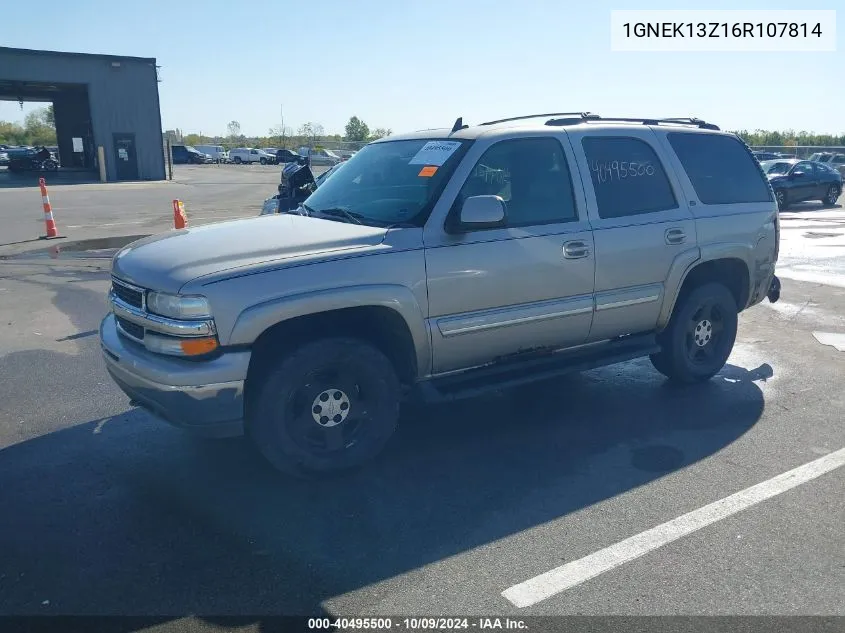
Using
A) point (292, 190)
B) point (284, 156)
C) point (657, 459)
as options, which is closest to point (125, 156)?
point (284, 156)

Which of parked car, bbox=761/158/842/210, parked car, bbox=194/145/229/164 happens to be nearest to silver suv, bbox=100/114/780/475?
parked car, bbox=761/158/842/210

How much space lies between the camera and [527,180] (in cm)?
488

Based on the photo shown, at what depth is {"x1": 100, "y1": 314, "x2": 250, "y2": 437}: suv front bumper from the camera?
3779 millimetres

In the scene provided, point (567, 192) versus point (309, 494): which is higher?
point (567, 192)

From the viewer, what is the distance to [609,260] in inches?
200

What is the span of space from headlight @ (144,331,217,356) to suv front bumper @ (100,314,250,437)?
0.05 metres

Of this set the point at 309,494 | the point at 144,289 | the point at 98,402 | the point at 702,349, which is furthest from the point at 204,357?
the point at 702,349

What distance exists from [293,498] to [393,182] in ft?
7.09

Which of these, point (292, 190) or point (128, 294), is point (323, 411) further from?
point (292, 190)

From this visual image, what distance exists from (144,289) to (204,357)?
570 mm

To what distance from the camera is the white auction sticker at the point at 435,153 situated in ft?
15.6

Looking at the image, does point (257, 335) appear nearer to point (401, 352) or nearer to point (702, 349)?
point (401, 352)

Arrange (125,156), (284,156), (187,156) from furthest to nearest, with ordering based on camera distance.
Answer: (187,156), (284,156), (125,156)

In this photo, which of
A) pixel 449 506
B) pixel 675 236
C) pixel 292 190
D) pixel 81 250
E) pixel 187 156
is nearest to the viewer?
pixel 449 506
